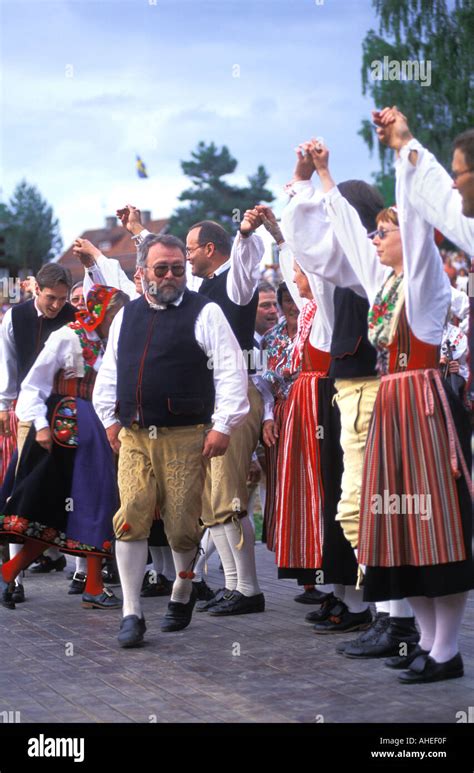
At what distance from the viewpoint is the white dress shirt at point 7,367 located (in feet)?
26.9

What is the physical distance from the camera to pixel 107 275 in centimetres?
821

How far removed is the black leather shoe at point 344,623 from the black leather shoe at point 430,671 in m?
1.22

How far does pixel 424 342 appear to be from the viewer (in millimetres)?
4953

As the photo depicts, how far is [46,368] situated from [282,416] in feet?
4.80

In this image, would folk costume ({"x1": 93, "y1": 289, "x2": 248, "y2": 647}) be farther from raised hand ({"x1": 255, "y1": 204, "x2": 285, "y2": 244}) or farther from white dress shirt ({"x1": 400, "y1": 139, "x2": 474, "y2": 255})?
white dress shirt ({"x1": 400, "y1": 139, "x2": 474, "y2": 255})

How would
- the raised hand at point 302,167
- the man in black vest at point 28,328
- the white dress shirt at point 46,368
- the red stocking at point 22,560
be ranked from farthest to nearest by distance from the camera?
the man in black vest at point 28,328, the red stocking at point 22,560, the white dress shirt at point 46,368, the raised hand at point 302,167

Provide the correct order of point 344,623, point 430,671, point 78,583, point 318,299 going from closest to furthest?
point 430,671, point 318,299, point 344,623, point 78,583

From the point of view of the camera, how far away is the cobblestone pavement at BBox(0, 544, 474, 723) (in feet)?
15.0

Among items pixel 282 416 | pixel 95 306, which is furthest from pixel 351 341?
pixel 95 306

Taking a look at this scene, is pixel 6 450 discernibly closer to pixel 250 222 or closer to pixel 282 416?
pixel 282 416

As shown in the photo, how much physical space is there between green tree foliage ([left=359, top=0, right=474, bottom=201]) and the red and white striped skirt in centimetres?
2294

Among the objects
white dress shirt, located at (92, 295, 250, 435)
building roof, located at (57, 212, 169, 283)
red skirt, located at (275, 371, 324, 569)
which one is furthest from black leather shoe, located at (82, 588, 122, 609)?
building roof, located at (57, 212, 169, 283)

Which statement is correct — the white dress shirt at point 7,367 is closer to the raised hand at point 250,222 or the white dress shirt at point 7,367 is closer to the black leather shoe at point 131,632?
the raised hand at point 250,222
